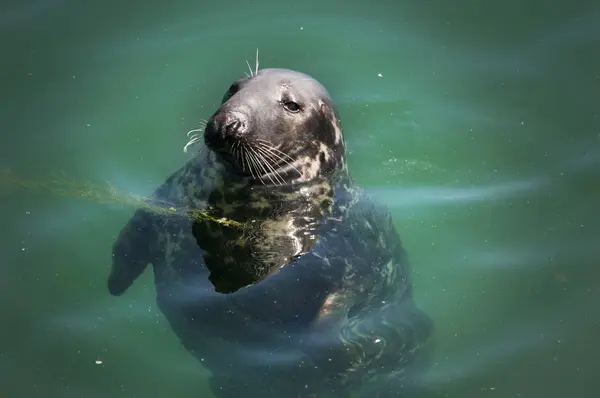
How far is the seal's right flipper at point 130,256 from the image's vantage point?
19.7ft

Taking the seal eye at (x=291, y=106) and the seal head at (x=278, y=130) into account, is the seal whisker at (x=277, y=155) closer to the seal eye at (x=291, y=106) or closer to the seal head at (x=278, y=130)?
the seal head at (x=278, y=130)

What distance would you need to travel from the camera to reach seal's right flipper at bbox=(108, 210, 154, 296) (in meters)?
6.00

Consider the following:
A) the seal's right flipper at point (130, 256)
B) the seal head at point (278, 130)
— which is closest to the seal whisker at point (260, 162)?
the seal head at point (278, 130)

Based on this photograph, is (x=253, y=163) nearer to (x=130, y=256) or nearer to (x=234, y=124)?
(x=234, y=124)

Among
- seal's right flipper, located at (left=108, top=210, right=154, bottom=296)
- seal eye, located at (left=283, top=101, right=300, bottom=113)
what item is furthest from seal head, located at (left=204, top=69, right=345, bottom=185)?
seal's right flipper, located at (left=108, top=210, right=154, bottom=296)

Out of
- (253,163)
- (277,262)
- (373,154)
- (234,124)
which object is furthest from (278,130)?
(373,154)

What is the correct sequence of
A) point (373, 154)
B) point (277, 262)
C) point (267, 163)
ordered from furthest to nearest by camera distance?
1. point (373, 154)
2. point (277, 262)
3. point (267, 163)

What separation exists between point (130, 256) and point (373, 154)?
2771 millimetres

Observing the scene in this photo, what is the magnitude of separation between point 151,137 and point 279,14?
2.18 metres

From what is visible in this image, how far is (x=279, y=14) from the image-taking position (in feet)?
28.8

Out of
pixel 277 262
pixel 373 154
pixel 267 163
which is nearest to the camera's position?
pixel 267 163

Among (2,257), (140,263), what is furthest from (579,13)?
(2,257)

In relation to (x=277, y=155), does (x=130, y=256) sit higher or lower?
lower

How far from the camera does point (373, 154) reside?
7.80 m
